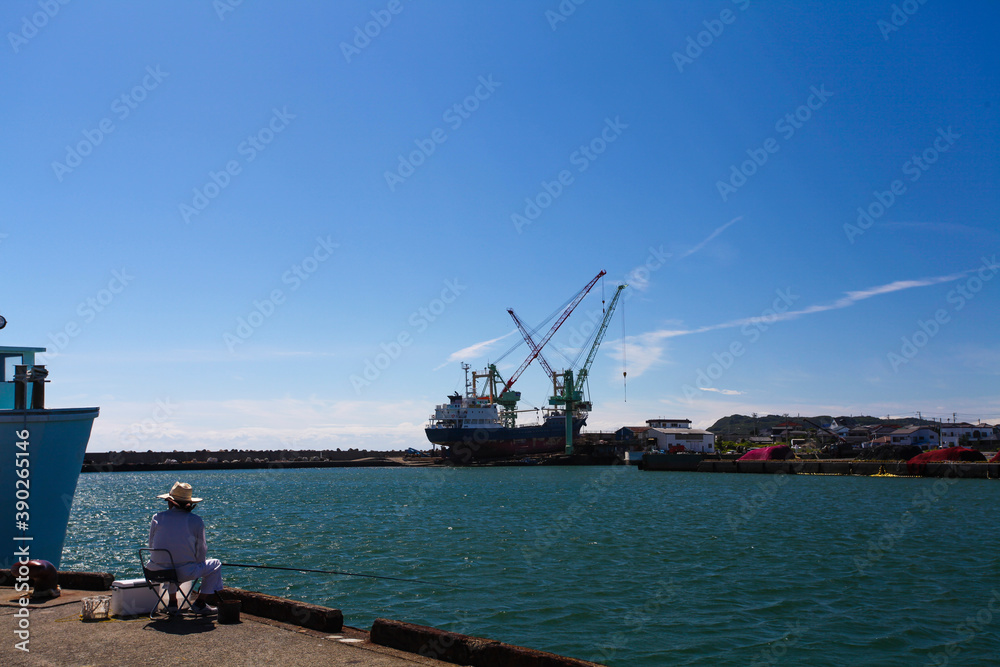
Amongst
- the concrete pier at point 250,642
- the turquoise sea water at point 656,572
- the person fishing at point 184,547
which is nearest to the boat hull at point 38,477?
the turquoise sea water at point 656,572

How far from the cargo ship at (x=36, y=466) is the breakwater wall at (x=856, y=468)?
52136mm

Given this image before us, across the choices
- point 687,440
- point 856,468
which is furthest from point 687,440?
point 856,468

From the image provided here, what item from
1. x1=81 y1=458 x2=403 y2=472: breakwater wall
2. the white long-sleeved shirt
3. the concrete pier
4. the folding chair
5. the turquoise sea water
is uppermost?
the white long-sleeved shirt

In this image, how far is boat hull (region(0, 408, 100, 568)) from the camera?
11.0 metres

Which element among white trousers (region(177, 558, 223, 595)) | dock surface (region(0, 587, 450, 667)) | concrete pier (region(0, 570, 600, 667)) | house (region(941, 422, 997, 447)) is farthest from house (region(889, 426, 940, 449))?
white trousers (region(177, 558, 223, 595))

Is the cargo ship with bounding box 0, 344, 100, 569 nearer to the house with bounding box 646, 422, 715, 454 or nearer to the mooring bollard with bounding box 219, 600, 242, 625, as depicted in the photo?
the mooring bollard with bounding box 219, 600, 242, 625

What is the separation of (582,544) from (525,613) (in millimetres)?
7492

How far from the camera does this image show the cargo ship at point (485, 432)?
298 feet

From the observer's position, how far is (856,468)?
51594mm

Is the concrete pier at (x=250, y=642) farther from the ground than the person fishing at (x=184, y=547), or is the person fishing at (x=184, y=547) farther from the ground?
the person fishing at (x=184, y=547)

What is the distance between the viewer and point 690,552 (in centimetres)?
1648

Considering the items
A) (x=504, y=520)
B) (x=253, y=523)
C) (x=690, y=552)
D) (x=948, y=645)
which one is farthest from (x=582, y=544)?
(x=253, y=523)

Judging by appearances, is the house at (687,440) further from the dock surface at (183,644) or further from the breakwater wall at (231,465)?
the dock surface at (183,644)

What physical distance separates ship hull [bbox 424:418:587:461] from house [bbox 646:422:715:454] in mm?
15208
